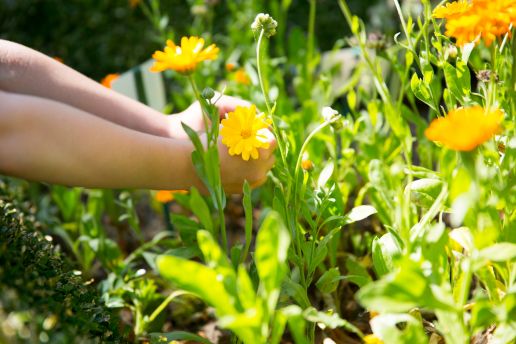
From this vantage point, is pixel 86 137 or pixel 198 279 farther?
pixel 86 137

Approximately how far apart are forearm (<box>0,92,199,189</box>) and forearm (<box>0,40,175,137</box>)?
147mm

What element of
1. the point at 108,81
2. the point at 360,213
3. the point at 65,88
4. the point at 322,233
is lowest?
the point at 322,233

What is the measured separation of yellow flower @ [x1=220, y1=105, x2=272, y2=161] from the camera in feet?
3.18

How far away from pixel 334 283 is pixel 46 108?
497mm

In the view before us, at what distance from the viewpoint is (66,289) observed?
88cm

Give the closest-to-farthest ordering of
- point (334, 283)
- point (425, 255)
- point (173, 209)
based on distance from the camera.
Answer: point (425, 255) < point (334, 283) < point (173, 209)

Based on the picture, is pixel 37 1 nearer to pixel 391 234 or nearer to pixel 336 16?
pixel 336 16

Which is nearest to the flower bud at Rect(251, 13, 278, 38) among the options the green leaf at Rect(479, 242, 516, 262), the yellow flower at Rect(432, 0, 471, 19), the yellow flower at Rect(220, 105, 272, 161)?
the yellow flower at Rect(220, 105, 272, 161)

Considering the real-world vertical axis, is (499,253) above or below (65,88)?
below

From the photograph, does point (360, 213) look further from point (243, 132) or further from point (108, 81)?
point (108, 81)

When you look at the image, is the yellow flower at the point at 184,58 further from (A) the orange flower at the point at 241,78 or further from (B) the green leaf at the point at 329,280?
(A) the orange flower at the point at 241,78

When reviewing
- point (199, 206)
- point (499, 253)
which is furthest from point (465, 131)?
point (199, 206)

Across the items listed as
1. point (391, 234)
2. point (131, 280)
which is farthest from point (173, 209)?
point (391, 234)

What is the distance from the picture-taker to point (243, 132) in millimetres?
979
